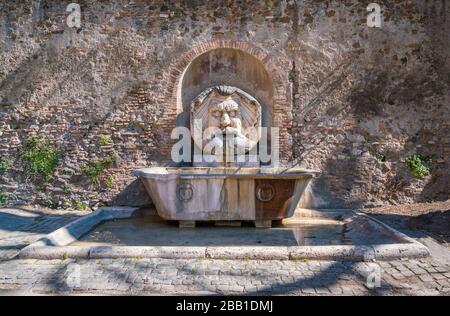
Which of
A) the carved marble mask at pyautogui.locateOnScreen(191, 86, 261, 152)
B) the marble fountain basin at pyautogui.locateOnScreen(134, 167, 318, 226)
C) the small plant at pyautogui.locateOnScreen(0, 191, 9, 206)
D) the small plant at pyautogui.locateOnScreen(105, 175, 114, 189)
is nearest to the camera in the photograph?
the marble fountain basin at pyautogui.locateOnScreen(134, 167, 318, 226)

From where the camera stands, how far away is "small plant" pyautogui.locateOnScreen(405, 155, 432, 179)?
6996 mm

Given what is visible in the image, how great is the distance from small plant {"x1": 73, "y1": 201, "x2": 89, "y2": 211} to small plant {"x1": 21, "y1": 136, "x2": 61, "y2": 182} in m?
0.74

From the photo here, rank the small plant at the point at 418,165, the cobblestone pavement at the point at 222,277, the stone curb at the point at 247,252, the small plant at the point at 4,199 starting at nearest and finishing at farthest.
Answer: the cobblestone pavement at the point at 222,277 < the stone curb at the point at 247,252 < the small plant at the point at 418,165 < the small plant at the point at 4,199

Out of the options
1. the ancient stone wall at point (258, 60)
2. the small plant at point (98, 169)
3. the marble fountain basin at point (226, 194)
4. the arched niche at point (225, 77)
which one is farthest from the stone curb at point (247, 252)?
the arched niche at point (225, 77)

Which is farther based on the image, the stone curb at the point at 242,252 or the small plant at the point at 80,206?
the small plant at the point at 80,206

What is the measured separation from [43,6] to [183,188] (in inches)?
192

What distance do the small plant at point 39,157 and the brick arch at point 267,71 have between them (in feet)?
A: 7.12

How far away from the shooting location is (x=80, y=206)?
23.8 ft

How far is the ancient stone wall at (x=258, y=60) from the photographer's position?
7.04 metres

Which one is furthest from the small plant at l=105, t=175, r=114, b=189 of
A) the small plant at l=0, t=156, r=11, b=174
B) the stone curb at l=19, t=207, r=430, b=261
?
the stone curb at l=19, t=207, r=430, b=261

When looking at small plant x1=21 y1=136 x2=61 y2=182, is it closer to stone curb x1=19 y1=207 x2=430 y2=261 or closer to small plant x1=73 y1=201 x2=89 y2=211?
small plant x1=73 y1=201 x2=89 y2=211

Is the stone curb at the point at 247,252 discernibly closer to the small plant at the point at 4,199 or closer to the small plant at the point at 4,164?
the small plant at the point at 4,199

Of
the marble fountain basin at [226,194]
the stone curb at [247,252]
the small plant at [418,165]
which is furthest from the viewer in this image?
the small plant at [418,165]

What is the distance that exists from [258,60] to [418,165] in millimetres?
3565
